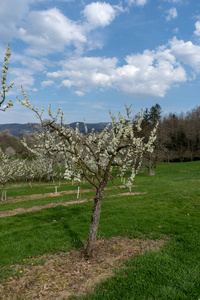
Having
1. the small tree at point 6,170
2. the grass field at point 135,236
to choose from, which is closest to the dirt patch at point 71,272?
the grass field at point 135,236

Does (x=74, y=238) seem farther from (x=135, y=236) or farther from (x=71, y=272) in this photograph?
(x=135, y=236)

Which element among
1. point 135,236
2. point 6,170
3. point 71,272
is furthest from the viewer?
point 6,170

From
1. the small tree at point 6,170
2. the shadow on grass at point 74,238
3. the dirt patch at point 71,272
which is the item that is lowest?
the shadow on grass at point 74,238

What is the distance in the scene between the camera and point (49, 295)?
18.6ft

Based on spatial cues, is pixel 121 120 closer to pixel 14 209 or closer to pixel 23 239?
pixel 23 239

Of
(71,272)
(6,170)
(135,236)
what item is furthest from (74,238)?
(6,170)

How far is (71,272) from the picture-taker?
22.6 feet

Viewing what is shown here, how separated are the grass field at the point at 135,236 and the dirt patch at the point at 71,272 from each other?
49cm

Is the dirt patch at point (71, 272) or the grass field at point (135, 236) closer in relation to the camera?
the grass field at point (135, 236)

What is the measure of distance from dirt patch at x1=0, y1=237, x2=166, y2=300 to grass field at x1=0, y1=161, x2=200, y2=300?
490 millimetres

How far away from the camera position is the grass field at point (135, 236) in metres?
5.53

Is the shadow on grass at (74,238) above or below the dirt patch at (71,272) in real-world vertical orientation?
below

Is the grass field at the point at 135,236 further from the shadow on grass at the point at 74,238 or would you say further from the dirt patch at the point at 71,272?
the dirt patch at the point at 71,272

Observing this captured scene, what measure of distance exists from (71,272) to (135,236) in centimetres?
393
